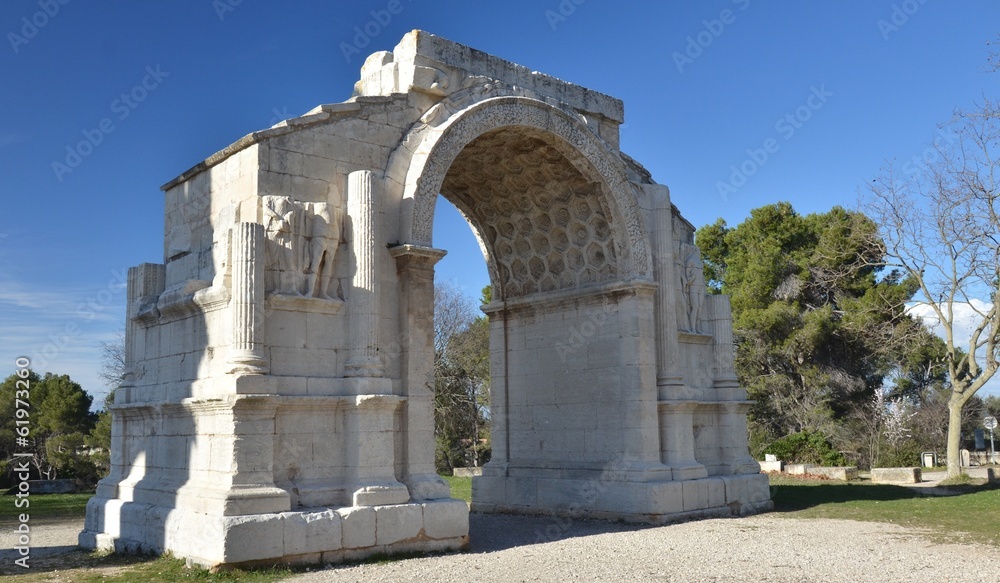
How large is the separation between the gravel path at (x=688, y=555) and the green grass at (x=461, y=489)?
172 inches

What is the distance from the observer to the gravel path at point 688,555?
865 centimetres

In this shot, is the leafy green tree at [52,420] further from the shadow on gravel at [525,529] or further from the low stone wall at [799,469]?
the low stone wall at [799,469]

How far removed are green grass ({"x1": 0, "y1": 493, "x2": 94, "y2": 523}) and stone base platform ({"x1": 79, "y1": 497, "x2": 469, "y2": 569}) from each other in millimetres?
4743

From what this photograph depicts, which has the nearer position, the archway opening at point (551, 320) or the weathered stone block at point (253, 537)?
the weathered stone block at point (253, 537)

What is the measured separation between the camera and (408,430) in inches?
415

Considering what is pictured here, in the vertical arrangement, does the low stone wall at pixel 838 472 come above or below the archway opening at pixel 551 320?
below

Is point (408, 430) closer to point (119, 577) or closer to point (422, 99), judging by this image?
point (119, 577)

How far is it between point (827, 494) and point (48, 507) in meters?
15.3

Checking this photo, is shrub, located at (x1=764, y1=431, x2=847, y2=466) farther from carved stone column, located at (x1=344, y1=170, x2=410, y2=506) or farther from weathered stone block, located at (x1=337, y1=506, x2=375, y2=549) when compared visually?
weathered stone block, located at (x1=337, y1=506, x2=375, y2=549)

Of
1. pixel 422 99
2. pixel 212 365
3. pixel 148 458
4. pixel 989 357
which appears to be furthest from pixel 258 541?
pixel 989 357

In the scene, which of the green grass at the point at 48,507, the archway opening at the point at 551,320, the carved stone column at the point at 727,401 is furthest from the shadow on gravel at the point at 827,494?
the green grass at the point at 48,507

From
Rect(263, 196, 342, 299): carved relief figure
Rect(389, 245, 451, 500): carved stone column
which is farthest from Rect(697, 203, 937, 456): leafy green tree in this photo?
Rect(263, 196, 342, 299): carved relief figure

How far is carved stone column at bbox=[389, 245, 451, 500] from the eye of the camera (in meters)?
10.5

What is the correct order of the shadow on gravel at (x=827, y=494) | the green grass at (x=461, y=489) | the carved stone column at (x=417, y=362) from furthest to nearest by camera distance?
the green grass at (x=461, y=489)
the shadow on gravel at (x=827, y=494)
the carved stone column at (x=417, y=362)
